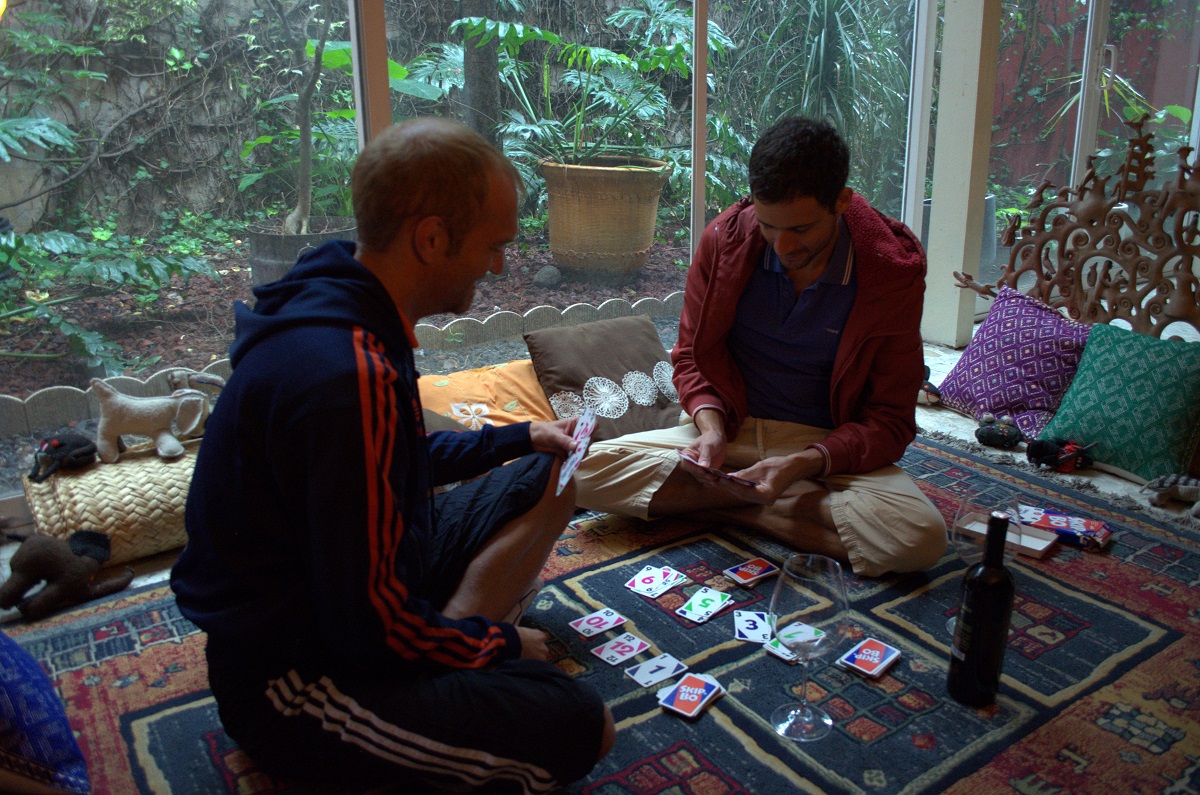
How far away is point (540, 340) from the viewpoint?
340 centimetres

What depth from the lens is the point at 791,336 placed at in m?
2.72

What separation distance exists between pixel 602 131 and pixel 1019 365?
2.18 metres

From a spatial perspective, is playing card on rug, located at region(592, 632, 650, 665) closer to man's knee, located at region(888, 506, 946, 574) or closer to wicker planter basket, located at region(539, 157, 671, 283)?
man's knee, located at region(888, 506, 946, 574)

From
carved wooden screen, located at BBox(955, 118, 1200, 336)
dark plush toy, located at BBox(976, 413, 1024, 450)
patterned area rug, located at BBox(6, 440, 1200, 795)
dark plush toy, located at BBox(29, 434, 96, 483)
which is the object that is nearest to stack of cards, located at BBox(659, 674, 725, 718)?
patterned area rug, located at BBox(6, 440, 1200, 795)

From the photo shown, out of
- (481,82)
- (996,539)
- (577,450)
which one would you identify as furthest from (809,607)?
(481,82)

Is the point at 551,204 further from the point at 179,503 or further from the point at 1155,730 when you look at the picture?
the point at 1155,730

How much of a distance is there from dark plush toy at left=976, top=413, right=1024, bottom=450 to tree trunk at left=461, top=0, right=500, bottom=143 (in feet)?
8.05

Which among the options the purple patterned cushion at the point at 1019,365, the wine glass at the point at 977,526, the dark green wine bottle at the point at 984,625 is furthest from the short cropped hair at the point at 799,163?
the purple patterned cushion at the point at 1019,365

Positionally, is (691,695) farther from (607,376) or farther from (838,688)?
(607,376)

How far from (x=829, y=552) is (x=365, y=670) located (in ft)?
5.18

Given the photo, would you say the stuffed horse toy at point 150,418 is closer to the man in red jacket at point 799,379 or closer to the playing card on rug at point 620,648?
the man in red jacket at point 799,379

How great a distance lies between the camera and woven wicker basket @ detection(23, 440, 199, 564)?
8.46 ft


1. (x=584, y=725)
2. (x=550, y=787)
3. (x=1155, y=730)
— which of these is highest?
(x=584, y=725)

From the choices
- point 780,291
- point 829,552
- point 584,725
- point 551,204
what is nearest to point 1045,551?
point 829,552
